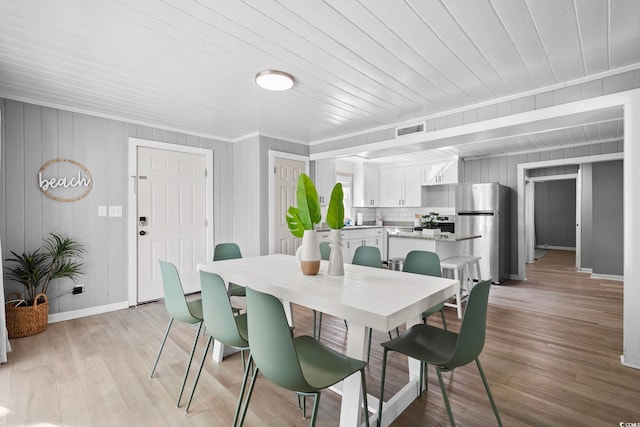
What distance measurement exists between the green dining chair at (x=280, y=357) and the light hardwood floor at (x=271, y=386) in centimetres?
58

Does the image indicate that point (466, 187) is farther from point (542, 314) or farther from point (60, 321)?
point (60, 321)

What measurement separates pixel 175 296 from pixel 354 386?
4.21ft

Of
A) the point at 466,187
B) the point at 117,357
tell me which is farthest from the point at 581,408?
the point at 466,187

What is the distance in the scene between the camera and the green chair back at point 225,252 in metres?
3.28

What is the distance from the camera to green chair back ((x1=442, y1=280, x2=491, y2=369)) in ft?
4.68

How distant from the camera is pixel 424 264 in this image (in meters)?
2.55

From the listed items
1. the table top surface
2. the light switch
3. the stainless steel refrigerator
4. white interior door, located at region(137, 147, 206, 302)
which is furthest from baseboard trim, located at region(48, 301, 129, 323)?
the stainless steel refrigerator

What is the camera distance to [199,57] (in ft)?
7.71

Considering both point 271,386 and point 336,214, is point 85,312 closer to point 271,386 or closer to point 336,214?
point 271,386

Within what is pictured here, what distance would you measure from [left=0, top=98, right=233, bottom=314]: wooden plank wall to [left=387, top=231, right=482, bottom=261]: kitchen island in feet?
11.3

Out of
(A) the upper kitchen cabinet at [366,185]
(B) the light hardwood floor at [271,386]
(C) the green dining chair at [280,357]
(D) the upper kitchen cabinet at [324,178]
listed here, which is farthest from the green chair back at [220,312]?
(A) the upper kitchen cabinet at [366,185]

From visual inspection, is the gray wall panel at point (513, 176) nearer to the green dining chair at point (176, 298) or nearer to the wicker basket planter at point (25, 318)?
the green dining chair at point (176, 298)

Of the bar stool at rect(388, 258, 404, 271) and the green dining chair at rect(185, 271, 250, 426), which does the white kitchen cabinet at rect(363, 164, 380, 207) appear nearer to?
the bar stool at rect(388, 258, 404, 271)

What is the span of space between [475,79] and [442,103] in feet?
1.82
